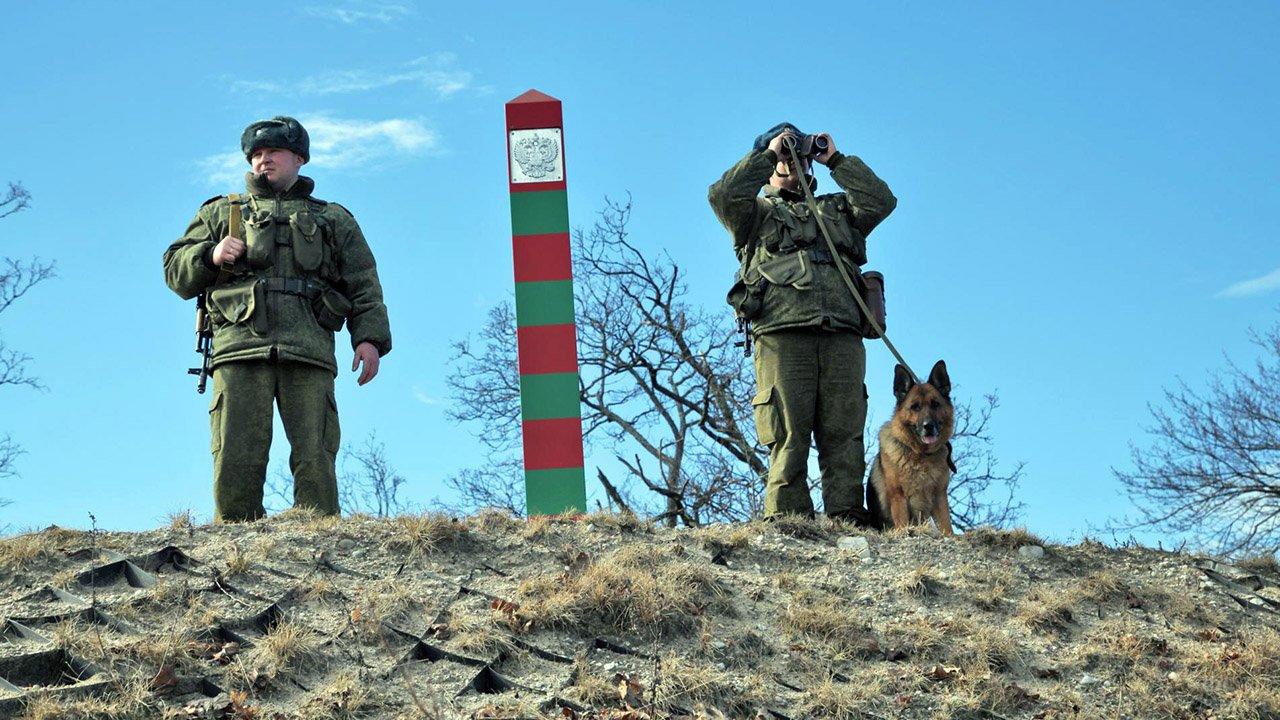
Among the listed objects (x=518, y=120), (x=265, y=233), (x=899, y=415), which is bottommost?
(x=899, y=415)

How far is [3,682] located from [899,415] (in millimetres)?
5520

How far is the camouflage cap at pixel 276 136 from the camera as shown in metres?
8.89

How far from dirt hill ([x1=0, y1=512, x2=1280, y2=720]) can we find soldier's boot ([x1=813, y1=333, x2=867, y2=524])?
2.41 ft

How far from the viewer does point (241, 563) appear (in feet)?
23.0

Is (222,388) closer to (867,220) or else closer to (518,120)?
(518,120)

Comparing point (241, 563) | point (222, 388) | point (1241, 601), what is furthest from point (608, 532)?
point (1241, 601)

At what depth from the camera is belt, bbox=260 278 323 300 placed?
857cm

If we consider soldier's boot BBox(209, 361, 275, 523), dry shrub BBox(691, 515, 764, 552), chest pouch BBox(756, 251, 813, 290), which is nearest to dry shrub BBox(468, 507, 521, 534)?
dry shrub BBox(691, 515, 764, 552)

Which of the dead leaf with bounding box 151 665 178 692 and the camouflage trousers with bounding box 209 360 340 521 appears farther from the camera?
the camouflage trousers with bounding box 209 360 340 521

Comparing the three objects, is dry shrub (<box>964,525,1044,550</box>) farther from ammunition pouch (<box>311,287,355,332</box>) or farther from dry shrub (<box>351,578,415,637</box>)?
ammunition pouch (<box>311,287,355,332</box>)

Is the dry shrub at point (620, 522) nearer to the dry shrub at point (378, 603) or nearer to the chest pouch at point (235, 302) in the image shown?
A: the dry shrub at point (378, 603)

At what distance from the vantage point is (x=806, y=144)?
9094 millimetres

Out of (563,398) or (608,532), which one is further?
(563,398)

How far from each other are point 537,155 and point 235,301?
7.17ft
